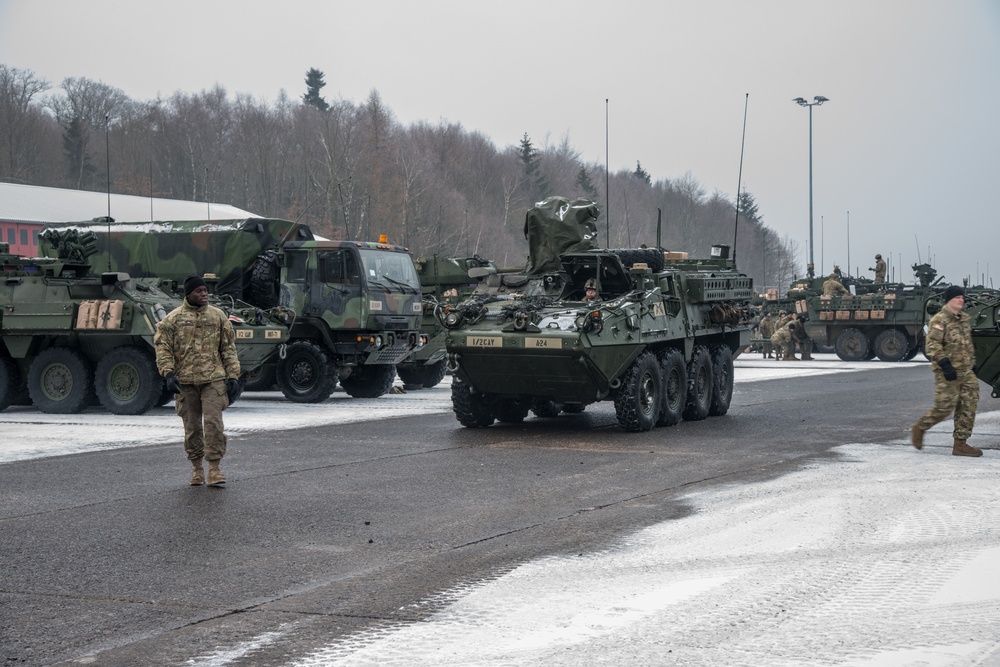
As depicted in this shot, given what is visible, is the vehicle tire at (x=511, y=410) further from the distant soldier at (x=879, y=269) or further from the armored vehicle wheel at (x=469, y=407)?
the distant soldier at (x=879, y=269)

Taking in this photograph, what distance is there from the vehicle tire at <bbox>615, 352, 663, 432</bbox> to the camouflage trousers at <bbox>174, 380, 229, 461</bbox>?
17.6 feet

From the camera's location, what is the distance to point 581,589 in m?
6.52

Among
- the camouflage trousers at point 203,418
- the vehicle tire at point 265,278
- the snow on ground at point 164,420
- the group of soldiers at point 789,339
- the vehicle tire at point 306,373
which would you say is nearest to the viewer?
the camouflage trousers at point 203,418

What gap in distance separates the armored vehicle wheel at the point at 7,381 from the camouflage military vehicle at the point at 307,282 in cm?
254

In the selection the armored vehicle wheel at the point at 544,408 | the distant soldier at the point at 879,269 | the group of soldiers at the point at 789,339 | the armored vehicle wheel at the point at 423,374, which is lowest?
the armored vehicle wheel at the point at 544,408

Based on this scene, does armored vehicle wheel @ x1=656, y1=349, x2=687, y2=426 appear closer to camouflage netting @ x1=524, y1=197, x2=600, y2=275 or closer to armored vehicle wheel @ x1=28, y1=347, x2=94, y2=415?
camouflage netting @ x1=524, y1=197, x2=600, y2=275

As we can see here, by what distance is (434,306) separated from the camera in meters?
23.4

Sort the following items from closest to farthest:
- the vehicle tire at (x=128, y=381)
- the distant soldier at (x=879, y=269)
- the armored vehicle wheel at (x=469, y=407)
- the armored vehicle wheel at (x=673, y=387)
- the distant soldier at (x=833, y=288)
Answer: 1. the armored vehicle wheel at (x=469, y=407)
2. the armored vehicle wheel at (x=673, y=387)
3. the vehicle tire at (x=128, y=381)
4. the distant soldier at (x=833, y=288)
5. the distant soldier at (x=879, y=269)

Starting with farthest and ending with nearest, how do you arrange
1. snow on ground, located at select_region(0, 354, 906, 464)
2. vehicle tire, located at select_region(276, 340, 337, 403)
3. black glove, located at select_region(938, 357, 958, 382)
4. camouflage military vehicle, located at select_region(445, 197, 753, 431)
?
vehicle tire, located at select_region(276, 340, 337, 403)
camouflage military vehicle, located at select_region(445, 197, 753, 431)
snow on ground, located at select_region(0, 354, 906, 464)
black glove, located at select_region(938, 357, 958, 382)

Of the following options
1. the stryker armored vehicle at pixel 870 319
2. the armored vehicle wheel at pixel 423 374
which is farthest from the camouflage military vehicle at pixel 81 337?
the stryker armored vehicle at pixel 870 319

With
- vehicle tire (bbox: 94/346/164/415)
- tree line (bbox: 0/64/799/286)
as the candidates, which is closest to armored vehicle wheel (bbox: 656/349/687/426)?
vehicle tire (bbox: 94/346/164/415)

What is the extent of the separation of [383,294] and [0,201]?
3124 centimetres

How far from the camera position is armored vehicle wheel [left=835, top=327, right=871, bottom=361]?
124 feet

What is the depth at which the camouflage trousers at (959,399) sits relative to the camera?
39.9 feet
